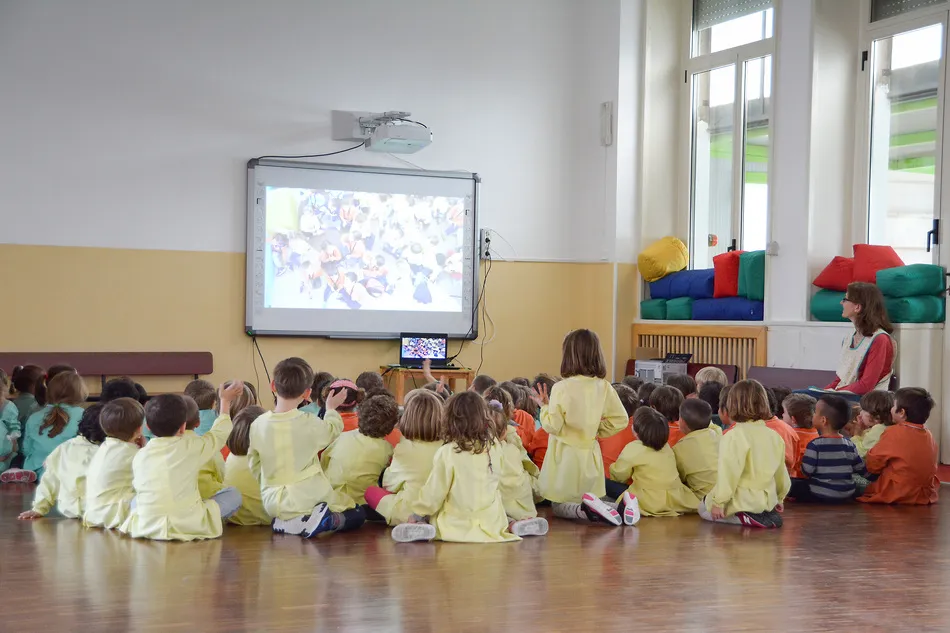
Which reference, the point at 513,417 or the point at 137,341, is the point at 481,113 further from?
the point at 513,417

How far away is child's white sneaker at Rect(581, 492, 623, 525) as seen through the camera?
4430 millimetres

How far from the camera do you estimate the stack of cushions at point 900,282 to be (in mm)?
6656

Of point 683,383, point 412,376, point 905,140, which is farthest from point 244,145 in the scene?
point 905,140

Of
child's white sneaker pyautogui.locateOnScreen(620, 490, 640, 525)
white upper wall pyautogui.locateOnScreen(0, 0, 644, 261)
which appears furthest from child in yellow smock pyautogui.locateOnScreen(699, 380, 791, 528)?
white upper wall pyautogui.locateOnScreen(0, 0, 644, 261)

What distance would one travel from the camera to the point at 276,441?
4047 millimetres

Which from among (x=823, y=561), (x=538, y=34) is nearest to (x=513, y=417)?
(x=823, y=561)

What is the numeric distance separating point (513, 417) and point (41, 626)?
2862 millimetres

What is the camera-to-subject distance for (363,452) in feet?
14.4

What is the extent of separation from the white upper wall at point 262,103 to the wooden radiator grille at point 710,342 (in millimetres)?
904

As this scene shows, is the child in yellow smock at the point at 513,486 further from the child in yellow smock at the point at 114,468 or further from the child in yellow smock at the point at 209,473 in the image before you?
the child in yellow smock at the point at 114,468

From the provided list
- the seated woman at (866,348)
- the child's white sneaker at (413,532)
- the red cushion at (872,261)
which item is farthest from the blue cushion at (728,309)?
the child's white sneaker at (413,532)

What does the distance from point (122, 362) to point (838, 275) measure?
5.69 meters

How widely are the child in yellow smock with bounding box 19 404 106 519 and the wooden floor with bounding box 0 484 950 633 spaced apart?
0.30 feet

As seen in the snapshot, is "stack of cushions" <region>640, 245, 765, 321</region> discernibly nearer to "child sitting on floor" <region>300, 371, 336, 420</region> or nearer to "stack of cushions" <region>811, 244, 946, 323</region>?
"stack of cushions" <region>811, 244, 946, 323</region>
